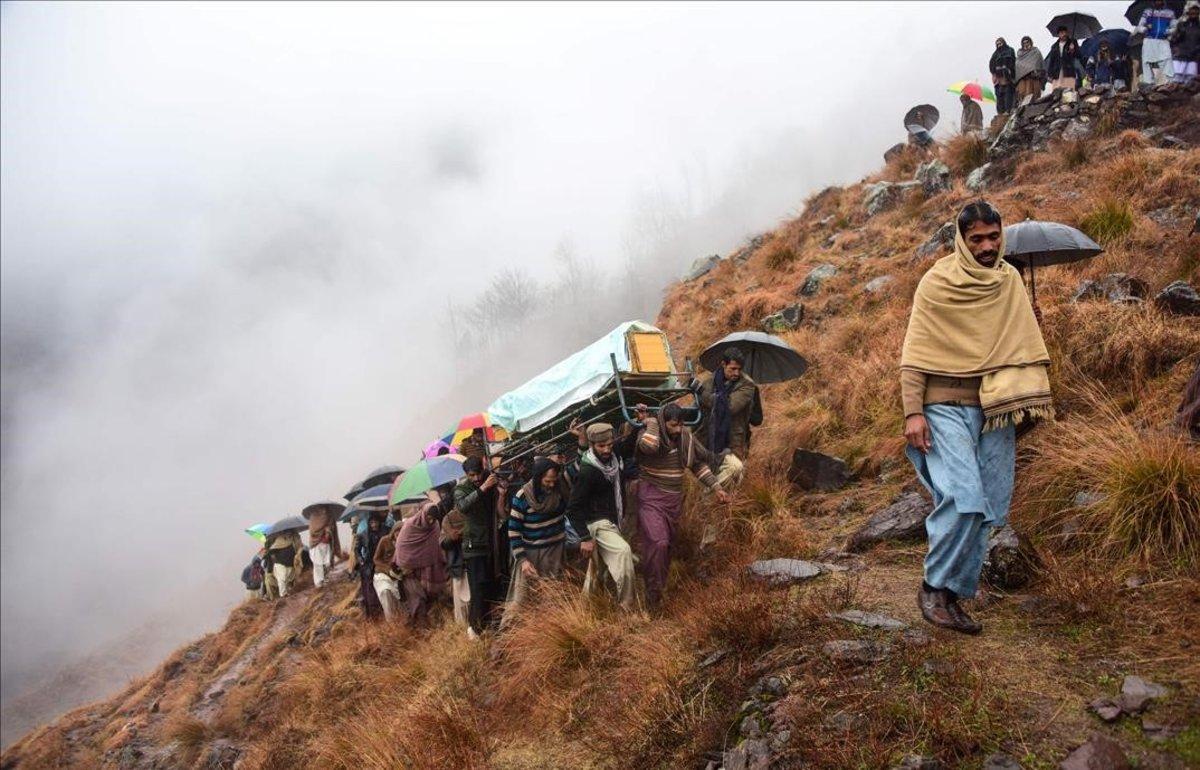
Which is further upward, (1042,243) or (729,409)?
(1042,243)

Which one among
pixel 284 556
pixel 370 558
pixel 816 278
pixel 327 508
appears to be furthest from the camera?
pixel 284 556

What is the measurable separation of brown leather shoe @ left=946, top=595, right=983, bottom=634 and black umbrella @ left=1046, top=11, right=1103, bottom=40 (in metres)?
16.3

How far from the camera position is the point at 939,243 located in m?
12.6

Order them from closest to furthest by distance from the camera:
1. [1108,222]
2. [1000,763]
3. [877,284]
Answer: [1000,763], [1108,222], [877,284]

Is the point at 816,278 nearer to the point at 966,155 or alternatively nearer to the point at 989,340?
the point at 966,155

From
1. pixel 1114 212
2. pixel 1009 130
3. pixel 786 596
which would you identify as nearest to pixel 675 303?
pixel 1009 130

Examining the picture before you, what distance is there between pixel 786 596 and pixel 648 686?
3.51ft

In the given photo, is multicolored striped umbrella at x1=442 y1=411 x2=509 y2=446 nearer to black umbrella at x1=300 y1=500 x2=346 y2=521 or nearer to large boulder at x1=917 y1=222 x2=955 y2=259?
black umbrella at x1=300 y1=500 x2=346 y2=521

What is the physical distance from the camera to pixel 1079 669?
2953mm

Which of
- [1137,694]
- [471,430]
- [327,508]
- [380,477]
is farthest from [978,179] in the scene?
[327,508]

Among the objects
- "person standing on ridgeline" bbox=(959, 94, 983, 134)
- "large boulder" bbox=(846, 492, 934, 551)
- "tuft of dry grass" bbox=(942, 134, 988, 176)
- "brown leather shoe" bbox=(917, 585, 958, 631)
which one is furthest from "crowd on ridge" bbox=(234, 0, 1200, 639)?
"person standing on ridgeline" bbox=(959, 94, 983, 134)

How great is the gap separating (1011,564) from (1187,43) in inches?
539

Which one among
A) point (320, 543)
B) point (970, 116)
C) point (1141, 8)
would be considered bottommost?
point (320, 543)

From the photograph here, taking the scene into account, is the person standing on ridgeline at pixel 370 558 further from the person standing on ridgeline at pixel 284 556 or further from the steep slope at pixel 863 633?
the person standing on ridgeline at pixel 284 556
